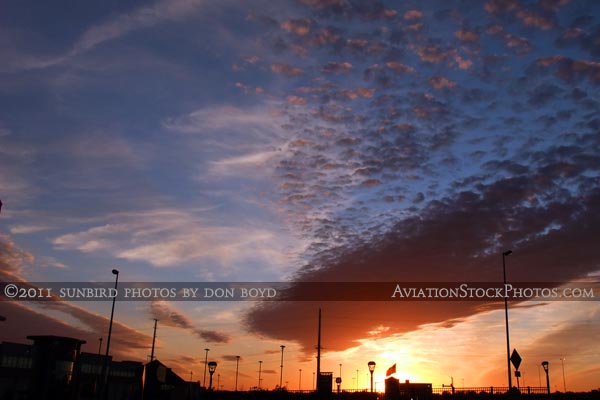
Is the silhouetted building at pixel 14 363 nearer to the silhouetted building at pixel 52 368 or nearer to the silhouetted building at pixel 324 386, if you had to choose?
the silhouetted building at pixel 324 386

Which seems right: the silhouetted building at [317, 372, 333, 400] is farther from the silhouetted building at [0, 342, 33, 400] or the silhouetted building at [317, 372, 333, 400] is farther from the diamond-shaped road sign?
the silhouetted building at [0, 342, 33, 400]

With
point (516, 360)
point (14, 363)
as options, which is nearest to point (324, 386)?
point (516, 360)

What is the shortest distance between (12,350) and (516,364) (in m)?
67.8

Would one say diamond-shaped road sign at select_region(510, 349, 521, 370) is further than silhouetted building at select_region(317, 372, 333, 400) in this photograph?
No

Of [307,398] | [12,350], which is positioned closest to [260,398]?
Result: [307,398]

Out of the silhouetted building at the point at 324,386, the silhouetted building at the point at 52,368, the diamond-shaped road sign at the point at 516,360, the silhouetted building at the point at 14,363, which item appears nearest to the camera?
the silhouetted building at the point at 52,368

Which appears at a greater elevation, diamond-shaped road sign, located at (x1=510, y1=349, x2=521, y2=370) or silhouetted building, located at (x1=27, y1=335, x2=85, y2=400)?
diamond-shaped road sign, located at (x1=510, y1=349, x2=521, y2=370)

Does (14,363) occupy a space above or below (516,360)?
below

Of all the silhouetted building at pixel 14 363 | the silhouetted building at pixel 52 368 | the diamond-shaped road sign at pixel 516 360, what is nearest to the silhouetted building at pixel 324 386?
the diamond-shaped road sign at pixel 516 360

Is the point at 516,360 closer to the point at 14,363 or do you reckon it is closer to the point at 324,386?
the point at 324,386

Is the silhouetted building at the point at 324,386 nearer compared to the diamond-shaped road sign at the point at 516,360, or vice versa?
the diamond-shaped road sign at the point at 516,360

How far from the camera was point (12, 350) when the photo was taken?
7025 centimetres

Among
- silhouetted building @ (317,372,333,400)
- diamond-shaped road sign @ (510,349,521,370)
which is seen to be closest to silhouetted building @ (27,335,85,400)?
silhouetted building @ (317,372,333,400)

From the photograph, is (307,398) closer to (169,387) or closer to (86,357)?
(169,387)
